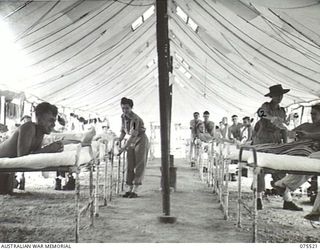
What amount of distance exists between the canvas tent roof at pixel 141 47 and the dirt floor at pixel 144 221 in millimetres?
1052

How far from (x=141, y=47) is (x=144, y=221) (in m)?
1.96

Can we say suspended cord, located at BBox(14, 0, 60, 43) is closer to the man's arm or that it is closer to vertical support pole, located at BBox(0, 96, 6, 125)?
the man's arm

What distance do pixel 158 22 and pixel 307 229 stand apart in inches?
56.9

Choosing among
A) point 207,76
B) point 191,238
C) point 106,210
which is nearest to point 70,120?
point 207,76

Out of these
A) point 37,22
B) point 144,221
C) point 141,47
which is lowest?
point 144,221

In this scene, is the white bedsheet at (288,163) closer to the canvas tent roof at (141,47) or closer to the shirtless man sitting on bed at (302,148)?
the shirtless man sitting on bed at (302,148)

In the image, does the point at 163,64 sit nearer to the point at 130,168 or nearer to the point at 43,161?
the point at 43,161

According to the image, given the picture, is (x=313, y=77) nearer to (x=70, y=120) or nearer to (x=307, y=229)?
(x=307, y=229)

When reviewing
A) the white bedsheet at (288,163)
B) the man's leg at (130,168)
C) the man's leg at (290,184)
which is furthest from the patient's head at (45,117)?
the man's leg at (290,184)

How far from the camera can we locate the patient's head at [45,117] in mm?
2170

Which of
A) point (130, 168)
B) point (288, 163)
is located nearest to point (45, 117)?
point (130, 168)

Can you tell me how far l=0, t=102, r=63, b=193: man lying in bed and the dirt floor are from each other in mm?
412

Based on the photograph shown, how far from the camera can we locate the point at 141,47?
3646 mm

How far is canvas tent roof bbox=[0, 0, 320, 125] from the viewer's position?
2150 millimetres
